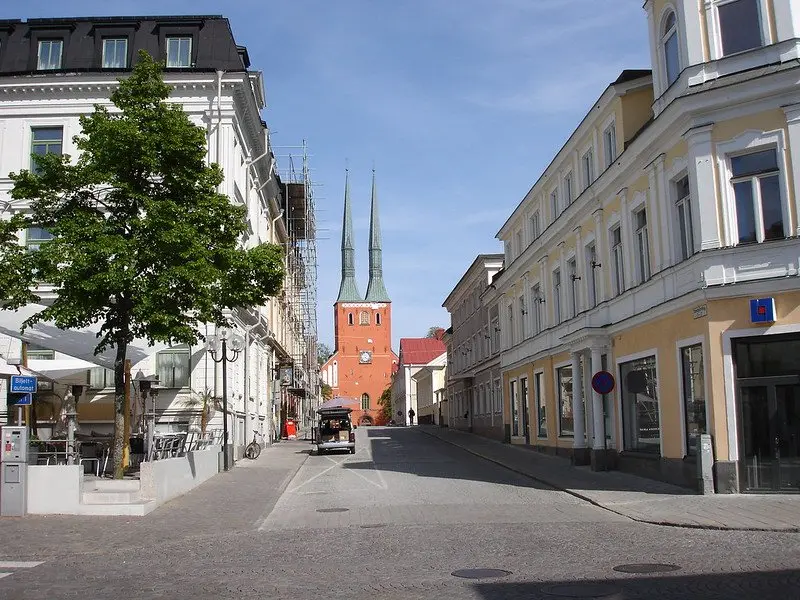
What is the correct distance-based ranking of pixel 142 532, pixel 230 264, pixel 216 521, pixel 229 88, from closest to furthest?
pixel 142 532 → pixel 216 521 → pixel 230 264 → pixel 229 88

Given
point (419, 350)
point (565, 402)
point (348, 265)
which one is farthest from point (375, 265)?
point (565, 402)

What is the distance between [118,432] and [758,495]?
13.0m

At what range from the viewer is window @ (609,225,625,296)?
23.0 meters

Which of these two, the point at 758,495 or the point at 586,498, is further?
the point at 586,498

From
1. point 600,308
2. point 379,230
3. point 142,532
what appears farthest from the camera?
point 379,230

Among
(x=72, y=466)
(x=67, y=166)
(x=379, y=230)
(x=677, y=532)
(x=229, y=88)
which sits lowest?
(x=677, y=532)

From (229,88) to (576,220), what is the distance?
44.6 feet

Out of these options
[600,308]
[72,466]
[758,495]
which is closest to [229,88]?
[600,308]

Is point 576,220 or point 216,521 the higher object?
point 576,220

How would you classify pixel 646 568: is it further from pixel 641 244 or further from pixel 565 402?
pixel 565 402

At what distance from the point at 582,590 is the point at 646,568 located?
1.60 metres

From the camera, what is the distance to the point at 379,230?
137 meters

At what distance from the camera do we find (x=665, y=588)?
8.45m

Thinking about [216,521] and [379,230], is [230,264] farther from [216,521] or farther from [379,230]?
[379,230]
